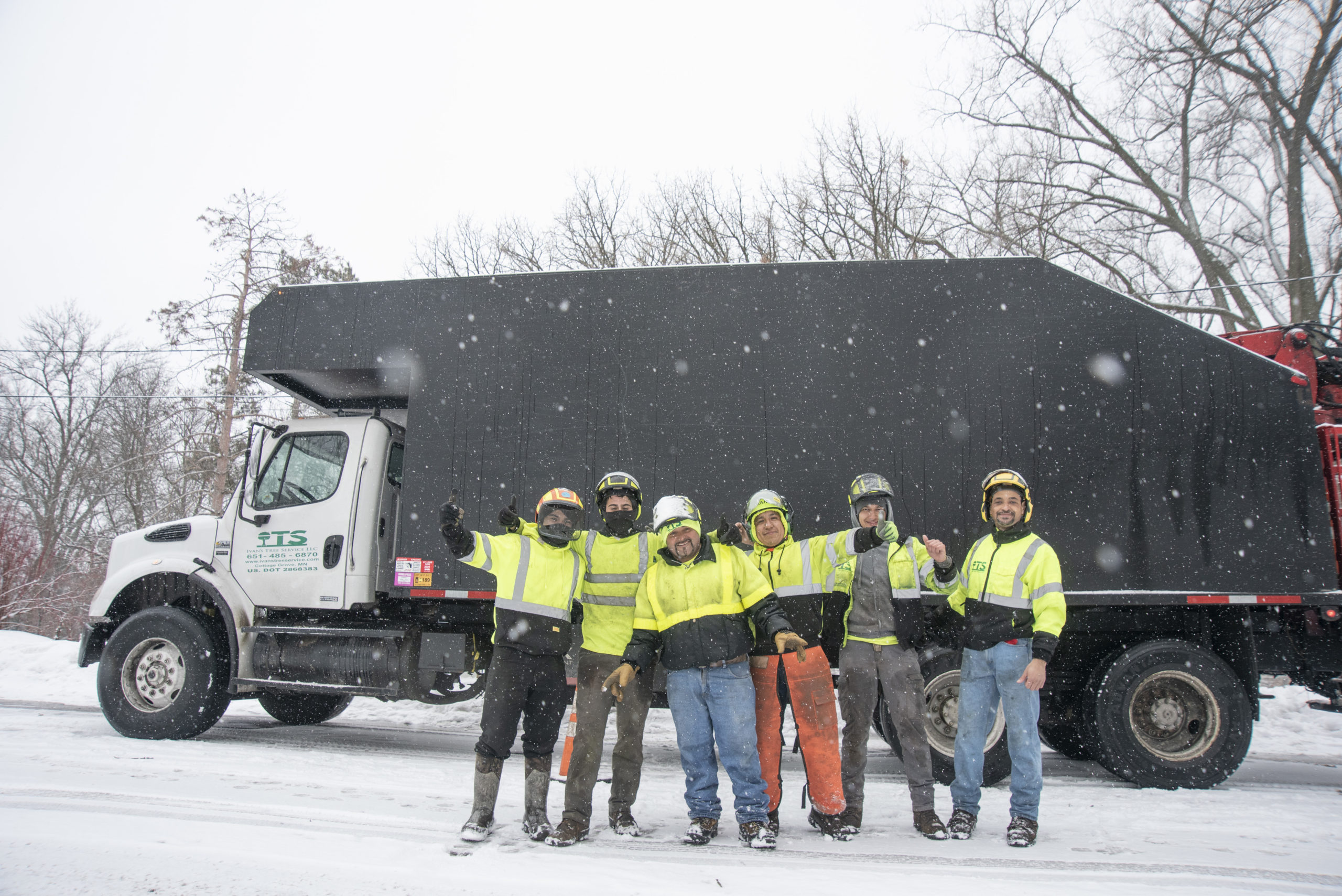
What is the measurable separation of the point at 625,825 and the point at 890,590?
6.56ft

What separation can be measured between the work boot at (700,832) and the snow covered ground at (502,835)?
7 cm

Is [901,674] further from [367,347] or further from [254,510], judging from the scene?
[254,510]

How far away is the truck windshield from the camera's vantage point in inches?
256

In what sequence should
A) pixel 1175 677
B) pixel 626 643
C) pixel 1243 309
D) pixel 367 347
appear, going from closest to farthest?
pixel 626 643
pixel 1175 677
pixel 367 347
pixel 1243 309

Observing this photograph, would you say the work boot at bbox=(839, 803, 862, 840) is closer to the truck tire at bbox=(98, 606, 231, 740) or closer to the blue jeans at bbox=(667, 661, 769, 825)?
the blue jeans at bbox=(667, 661, 769, 825)

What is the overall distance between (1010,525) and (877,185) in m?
15.2

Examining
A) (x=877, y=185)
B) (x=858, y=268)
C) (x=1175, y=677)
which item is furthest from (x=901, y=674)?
(x=877, y=185)

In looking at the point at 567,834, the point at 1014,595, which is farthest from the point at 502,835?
the point at 1014,595

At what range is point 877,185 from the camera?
691 inches

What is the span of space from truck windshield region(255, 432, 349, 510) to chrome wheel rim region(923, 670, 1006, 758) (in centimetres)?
515

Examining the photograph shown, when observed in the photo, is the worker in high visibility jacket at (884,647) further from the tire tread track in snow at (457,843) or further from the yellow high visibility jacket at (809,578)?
the tire tread track in snow at (457,843)

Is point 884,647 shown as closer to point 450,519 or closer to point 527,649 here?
point 527,649

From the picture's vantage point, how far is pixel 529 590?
12.9 ft

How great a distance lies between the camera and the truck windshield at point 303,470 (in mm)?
6504
